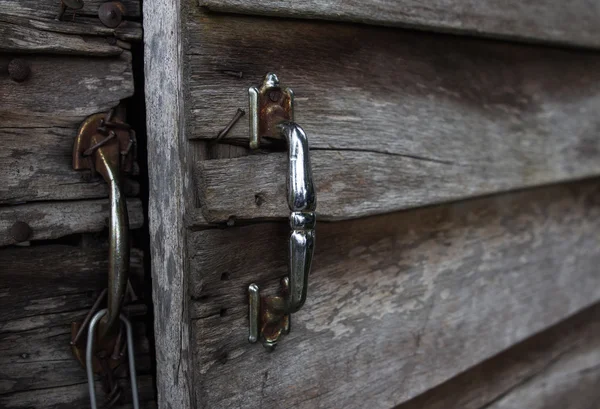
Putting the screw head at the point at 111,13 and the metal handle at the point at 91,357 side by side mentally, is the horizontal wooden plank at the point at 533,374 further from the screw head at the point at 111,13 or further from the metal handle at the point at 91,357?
the screw head at the point at 111,13

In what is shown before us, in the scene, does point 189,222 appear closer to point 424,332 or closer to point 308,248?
point 308,248

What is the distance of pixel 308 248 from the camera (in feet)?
1.80

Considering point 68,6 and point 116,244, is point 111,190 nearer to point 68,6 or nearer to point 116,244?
point 116,244

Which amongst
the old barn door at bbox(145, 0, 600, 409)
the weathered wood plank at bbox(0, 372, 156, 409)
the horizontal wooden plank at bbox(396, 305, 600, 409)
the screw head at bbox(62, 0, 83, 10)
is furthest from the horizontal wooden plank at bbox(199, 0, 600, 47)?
the horizontal wooden plank at bbox(396, 305, 600, 409)

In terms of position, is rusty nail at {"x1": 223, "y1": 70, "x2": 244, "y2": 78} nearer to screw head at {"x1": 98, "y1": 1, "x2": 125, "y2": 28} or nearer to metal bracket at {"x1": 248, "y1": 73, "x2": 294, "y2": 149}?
metal bracket at {"x1": 248, "y1": 73, "x2": 294, "y2": 149}

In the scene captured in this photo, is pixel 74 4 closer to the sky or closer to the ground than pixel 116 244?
closer to the sky

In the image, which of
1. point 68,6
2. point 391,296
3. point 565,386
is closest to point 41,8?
point 68,6

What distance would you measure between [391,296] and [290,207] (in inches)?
10.2

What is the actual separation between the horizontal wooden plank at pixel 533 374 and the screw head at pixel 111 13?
0.60 metres

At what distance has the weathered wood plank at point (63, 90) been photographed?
0.54 m

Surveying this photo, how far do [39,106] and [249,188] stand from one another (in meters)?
0.21

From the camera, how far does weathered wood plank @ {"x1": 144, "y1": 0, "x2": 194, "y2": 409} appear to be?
1.80 ft

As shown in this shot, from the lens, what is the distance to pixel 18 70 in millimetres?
535

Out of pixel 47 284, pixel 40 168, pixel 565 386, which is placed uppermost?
pixel 40 168
